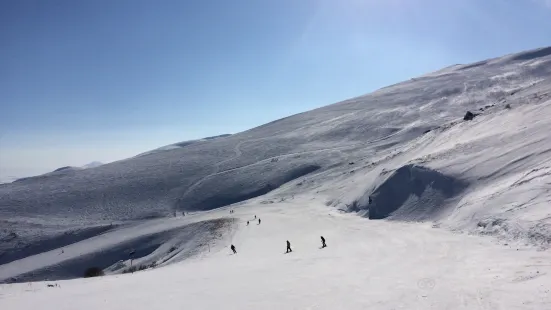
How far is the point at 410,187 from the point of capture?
34.7m

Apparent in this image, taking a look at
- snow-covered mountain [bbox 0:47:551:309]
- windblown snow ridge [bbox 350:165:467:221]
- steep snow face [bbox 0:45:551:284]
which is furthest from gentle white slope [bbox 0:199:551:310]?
windblown snow ridge [bbox 350:165:467:221]

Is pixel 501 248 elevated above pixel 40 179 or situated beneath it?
situated beneath

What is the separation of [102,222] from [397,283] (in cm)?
6066

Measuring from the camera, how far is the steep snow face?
27219mm

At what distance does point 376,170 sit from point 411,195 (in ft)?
51.5

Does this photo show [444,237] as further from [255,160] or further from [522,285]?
[255,160]

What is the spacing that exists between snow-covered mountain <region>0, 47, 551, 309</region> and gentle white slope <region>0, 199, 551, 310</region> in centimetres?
8

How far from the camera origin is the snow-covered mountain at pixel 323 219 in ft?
42.1

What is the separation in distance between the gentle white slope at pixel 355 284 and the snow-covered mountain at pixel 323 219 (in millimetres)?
75

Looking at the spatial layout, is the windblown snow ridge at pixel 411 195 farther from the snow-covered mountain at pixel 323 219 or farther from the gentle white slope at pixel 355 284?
the gentle white slope at pixel 355 284

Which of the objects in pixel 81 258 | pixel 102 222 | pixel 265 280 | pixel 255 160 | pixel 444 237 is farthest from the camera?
pixel 255 160

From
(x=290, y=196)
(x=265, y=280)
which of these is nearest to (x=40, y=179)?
(x=290, y=196)

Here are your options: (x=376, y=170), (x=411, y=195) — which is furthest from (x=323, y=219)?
(x=376, y=170)

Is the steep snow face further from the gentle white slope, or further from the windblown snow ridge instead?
the gentle white slope
